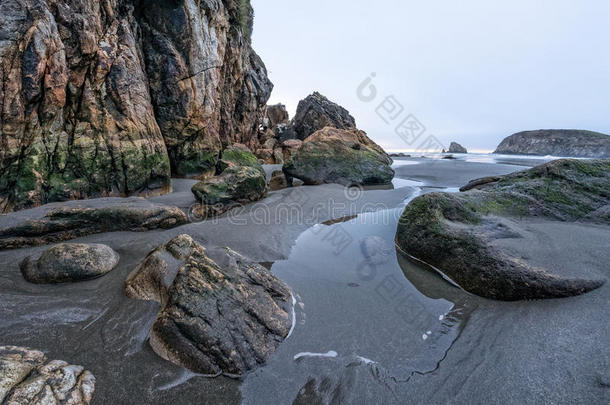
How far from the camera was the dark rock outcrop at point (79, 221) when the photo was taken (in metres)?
4.00

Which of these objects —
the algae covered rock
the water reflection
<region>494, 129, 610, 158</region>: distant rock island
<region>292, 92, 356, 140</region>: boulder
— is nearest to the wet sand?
the water reflection

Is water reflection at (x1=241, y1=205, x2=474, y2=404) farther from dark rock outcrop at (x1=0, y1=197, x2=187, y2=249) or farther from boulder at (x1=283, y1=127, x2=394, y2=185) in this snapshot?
boulder at (x1=283, y1=127, x2=394, y2=185)

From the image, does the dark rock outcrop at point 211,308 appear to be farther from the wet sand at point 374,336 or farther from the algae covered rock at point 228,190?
the algae covered rock at point 228,190

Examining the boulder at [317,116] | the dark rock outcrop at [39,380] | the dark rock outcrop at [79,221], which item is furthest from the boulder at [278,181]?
the boulder at [317,116]

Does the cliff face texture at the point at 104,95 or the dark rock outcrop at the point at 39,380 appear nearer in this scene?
the dark rock outcrop at the point at 39,380

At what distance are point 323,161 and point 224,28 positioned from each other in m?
8.65

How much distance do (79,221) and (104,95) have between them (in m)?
5.12

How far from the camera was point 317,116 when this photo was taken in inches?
1186

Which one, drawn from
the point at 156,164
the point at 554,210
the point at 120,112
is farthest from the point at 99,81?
the point at 554,210

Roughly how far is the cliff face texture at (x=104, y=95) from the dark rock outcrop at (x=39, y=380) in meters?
6.05

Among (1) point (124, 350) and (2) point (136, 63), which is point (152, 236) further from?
(2) point (136, 63)

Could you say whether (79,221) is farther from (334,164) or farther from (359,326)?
(334,164)

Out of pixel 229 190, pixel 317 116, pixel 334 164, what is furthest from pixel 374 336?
pixel 317 116

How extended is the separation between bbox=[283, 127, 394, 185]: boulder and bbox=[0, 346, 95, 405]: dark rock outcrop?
9.60 metres
